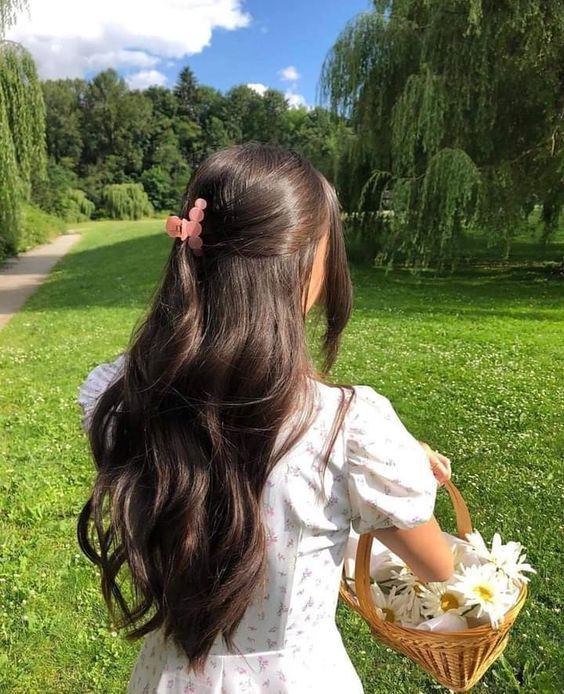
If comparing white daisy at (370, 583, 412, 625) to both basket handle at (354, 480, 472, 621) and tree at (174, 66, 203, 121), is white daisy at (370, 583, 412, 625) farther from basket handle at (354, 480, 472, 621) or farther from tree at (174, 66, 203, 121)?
tree at (174, 66, 203, 121)

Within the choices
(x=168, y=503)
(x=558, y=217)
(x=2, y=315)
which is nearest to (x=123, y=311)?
(x=2, y=315)

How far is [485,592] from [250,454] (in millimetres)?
715

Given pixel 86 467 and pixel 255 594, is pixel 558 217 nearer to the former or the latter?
pixel 86 467

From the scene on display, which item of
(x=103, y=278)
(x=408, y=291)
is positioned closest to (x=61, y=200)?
(x=103, y=278)

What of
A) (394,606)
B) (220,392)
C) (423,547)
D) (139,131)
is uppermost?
(139,131)

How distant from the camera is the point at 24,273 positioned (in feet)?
60.1

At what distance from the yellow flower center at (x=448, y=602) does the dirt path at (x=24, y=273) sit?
10.6 metres

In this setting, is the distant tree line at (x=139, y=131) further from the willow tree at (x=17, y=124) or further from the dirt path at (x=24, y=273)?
the willow tree at (x=17, y=124)

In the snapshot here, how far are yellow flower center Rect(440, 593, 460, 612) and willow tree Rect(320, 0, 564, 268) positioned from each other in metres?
10.3

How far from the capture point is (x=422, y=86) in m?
11.3

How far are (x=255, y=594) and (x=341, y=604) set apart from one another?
2.04m

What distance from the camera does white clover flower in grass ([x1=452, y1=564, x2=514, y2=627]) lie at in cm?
149


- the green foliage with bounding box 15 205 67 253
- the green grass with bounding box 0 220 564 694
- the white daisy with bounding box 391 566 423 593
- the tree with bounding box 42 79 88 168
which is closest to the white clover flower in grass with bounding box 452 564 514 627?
the white daisy with bounding box 391 566 423 593

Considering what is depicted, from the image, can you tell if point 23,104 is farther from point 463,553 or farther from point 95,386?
point 463,553
